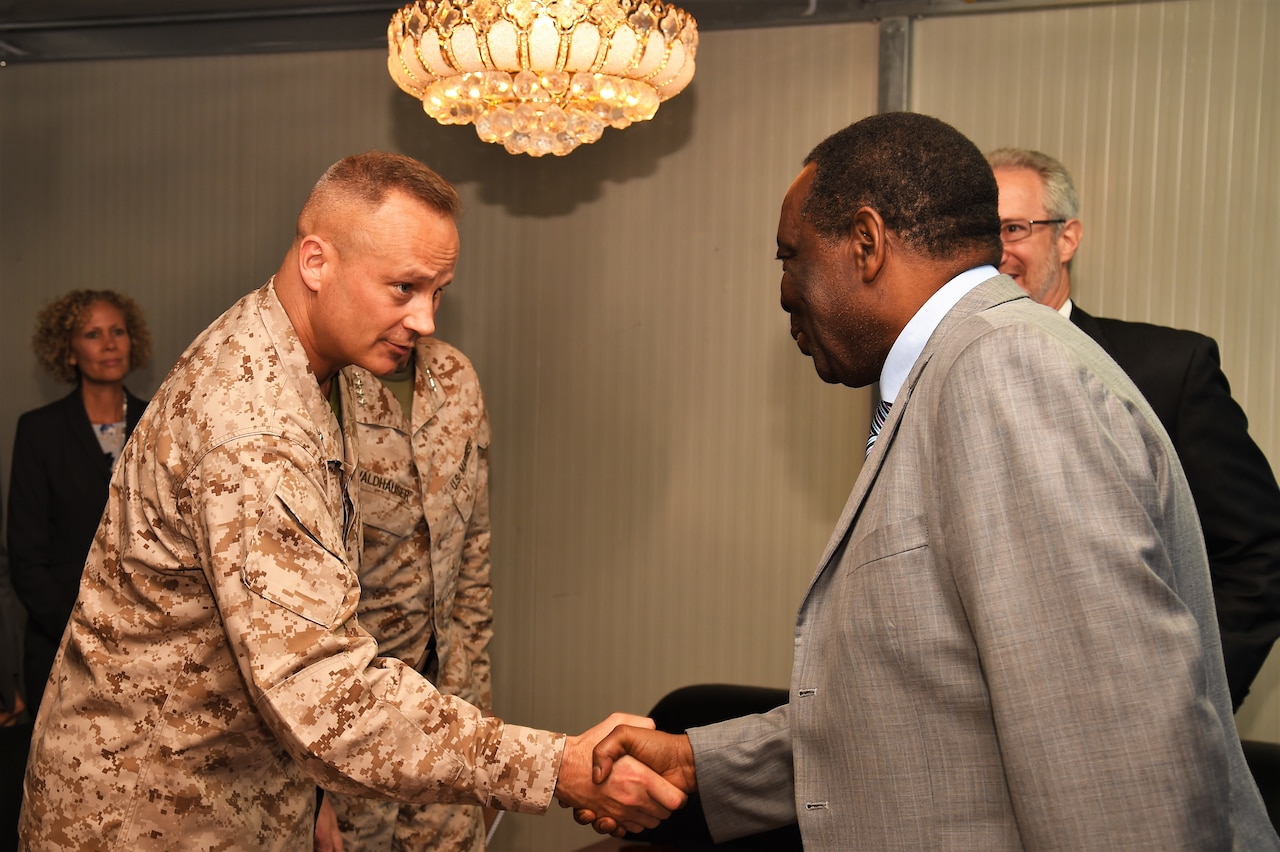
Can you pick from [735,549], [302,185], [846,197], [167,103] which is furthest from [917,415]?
[167,103]

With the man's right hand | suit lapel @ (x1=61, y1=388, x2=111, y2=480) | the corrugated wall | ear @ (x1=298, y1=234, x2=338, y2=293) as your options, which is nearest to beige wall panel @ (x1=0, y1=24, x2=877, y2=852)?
the corrugated wall

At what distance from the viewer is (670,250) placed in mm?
3785

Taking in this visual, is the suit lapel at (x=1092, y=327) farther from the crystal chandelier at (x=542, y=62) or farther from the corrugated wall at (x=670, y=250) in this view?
the crystal chandelier at (x=542, y=62)

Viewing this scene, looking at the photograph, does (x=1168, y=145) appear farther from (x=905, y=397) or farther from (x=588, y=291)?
(x=905, y=397)

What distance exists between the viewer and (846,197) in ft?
5.45

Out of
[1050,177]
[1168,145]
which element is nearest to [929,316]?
[1050,177]

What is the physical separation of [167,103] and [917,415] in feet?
12.3

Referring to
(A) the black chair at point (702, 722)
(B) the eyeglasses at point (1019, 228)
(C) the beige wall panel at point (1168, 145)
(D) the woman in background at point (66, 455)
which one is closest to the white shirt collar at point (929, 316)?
(B) the eyeglasses at point (1019, 228)

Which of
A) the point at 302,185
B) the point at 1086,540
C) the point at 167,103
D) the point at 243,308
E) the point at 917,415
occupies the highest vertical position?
the point at 167,103

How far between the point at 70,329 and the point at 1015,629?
3772 mm

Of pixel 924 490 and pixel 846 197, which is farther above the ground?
pixel 846 197

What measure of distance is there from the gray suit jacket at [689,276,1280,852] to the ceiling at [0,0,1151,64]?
265 centimetres

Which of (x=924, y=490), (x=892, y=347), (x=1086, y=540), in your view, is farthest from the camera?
(x=892, y=347)

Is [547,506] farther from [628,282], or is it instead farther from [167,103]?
[167,103]
